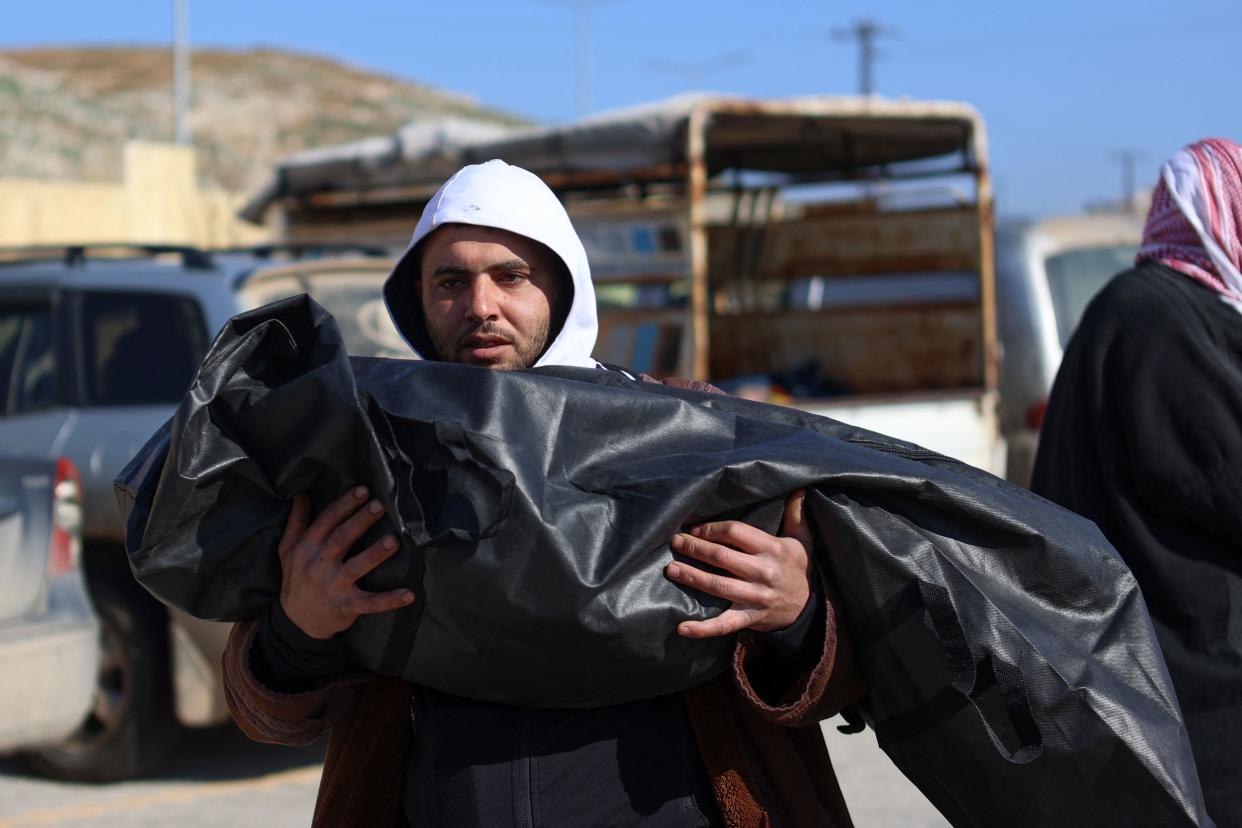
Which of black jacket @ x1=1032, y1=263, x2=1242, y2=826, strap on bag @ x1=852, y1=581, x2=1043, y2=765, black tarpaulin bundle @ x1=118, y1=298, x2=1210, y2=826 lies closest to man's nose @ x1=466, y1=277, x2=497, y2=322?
black tarpaulin bundle @ x1=118, y1=298, x2=1210, y2=826

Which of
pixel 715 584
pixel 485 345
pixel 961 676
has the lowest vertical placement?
pixel 961 676

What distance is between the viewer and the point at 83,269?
5723 millimetres

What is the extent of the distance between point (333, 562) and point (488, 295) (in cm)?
50

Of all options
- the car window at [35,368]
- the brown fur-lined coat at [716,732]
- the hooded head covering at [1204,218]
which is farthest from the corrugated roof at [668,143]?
the brown fur-lined coat at [716,732]

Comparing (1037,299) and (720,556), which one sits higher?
(1037,299)

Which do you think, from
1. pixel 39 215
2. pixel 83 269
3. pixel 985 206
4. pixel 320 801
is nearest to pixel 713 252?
pixel 985 206

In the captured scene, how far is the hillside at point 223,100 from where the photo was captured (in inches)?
2074

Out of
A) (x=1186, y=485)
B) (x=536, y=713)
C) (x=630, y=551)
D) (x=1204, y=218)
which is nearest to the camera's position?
(x=630, y=551)

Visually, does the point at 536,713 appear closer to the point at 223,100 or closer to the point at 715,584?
the point at 715,584

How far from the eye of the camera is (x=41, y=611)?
16.3 ft

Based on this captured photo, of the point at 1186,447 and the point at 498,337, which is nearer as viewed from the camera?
the point at 498,337

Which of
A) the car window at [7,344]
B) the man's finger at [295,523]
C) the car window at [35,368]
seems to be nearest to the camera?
the man's finger at [295,523]

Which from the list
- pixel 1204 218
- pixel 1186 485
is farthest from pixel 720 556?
pixel 1204 218

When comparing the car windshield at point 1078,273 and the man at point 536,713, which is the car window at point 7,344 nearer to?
the man at point 536,713
